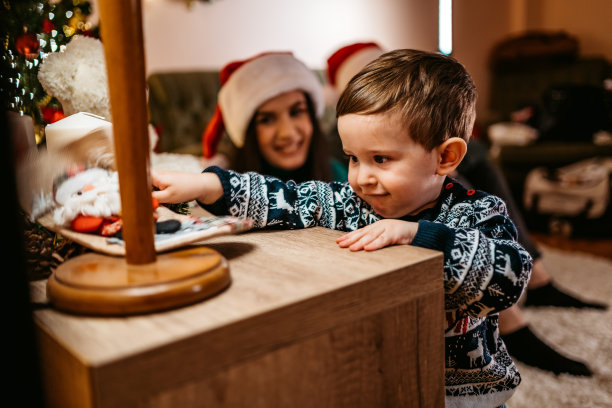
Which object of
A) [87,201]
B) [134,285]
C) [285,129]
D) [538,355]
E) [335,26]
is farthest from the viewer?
[335,26]

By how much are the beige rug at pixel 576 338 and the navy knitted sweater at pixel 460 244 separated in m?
0.70

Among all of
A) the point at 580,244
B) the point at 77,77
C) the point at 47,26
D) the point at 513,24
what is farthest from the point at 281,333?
the point at 513,24

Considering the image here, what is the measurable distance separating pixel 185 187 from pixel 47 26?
37 cm

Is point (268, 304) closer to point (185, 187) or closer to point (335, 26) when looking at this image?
point (185, 187)

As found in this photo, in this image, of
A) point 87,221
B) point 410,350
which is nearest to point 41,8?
point 87,221

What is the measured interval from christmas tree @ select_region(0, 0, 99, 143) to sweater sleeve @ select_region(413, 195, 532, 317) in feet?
1.71

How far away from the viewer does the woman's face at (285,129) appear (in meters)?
1.56

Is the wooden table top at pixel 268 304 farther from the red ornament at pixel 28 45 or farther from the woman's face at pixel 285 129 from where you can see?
the woman's face at pixel 285 129

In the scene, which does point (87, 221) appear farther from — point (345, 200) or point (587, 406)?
point (587, 406)

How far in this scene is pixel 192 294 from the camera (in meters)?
0.44

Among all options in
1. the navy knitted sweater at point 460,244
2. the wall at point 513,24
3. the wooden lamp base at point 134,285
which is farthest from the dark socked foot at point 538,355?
the wall at point 513,24

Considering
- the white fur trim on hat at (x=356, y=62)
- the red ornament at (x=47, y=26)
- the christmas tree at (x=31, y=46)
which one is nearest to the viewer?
the christmas tree at (x=31, y=46)

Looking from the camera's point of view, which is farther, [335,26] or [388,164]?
[335,26]

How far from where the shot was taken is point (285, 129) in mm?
1562
